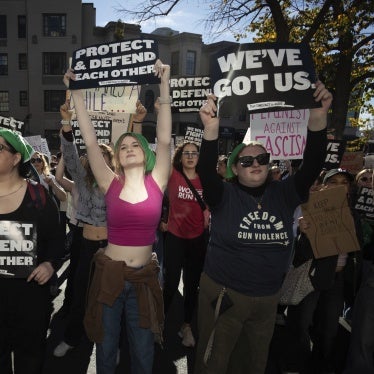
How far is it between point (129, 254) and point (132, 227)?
0.66 ft

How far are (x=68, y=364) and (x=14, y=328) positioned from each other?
3.83ft

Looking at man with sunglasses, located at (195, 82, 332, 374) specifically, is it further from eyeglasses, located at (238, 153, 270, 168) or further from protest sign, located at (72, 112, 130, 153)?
protest sign, located at (72, 112, 130, 153)

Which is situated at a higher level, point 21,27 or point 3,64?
point 21,27

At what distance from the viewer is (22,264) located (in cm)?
224

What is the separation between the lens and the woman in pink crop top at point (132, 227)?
2389 millimetres

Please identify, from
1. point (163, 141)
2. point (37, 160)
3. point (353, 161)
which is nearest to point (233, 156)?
point (163, 141)

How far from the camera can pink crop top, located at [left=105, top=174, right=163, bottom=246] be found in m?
2.41

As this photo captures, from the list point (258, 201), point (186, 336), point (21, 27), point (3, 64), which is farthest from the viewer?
point (3, 64)

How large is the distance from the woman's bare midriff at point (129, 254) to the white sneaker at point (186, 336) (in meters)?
1.59

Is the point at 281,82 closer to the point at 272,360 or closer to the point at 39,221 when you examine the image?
the point at 39,221

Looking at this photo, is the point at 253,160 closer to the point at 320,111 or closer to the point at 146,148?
the point at 320,111

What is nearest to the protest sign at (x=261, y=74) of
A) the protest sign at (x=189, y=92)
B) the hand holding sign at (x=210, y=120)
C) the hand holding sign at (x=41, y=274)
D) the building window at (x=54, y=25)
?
the hand holding sign at (x=210, y=120)

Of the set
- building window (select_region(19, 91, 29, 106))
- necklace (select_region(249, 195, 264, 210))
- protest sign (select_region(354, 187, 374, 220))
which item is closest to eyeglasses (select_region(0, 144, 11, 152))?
necklace (select_region(249, 195, 264, 210))

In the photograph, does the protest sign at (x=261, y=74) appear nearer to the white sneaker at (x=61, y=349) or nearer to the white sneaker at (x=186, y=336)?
the white sneaker at (x=186, y=336)
